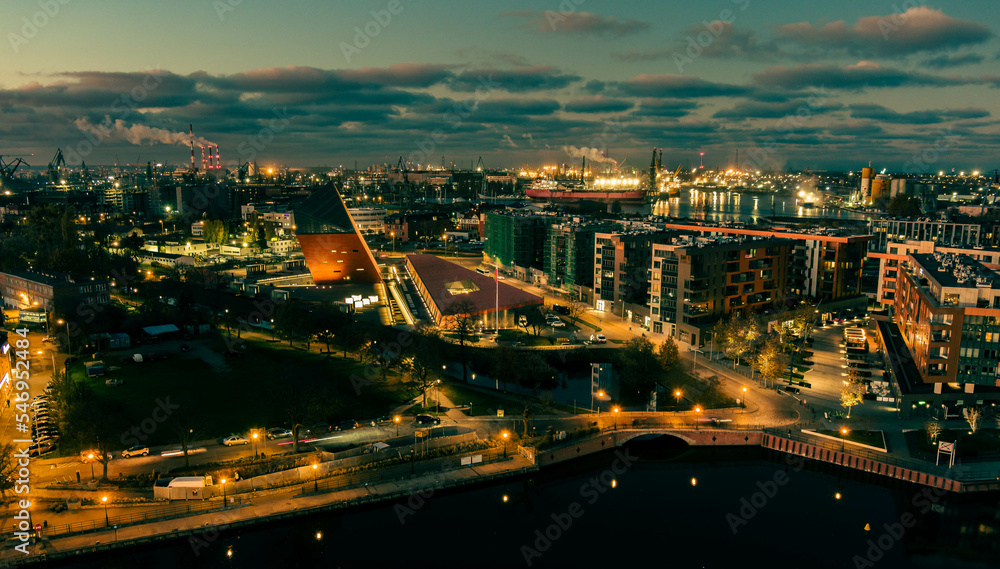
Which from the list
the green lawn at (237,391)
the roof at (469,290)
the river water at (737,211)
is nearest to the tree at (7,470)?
the green lawn at (237,391)

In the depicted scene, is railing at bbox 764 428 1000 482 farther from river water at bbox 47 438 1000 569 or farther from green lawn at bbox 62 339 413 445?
green lawn at bbox 62 339 413 445

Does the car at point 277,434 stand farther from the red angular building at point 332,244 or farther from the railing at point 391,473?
the red angular building at point 332,244

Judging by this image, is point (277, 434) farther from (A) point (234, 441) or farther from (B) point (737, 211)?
(B) point (737, 211)

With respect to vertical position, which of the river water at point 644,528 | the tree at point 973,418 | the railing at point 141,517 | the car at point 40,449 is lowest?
the river water at point 644,528

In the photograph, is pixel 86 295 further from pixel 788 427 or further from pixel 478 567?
pixel 788 427

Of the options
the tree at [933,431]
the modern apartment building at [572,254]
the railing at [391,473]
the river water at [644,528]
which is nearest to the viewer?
the river water at [644,528]

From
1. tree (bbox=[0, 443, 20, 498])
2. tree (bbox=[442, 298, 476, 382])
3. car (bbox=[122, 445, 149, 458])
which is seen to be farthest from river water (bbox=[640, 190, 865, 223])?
tree (bbox=[0, 443, 20, 498])

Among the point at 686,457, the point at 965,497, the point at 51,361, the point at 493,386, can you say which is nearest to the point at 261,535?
the point at 493,386
